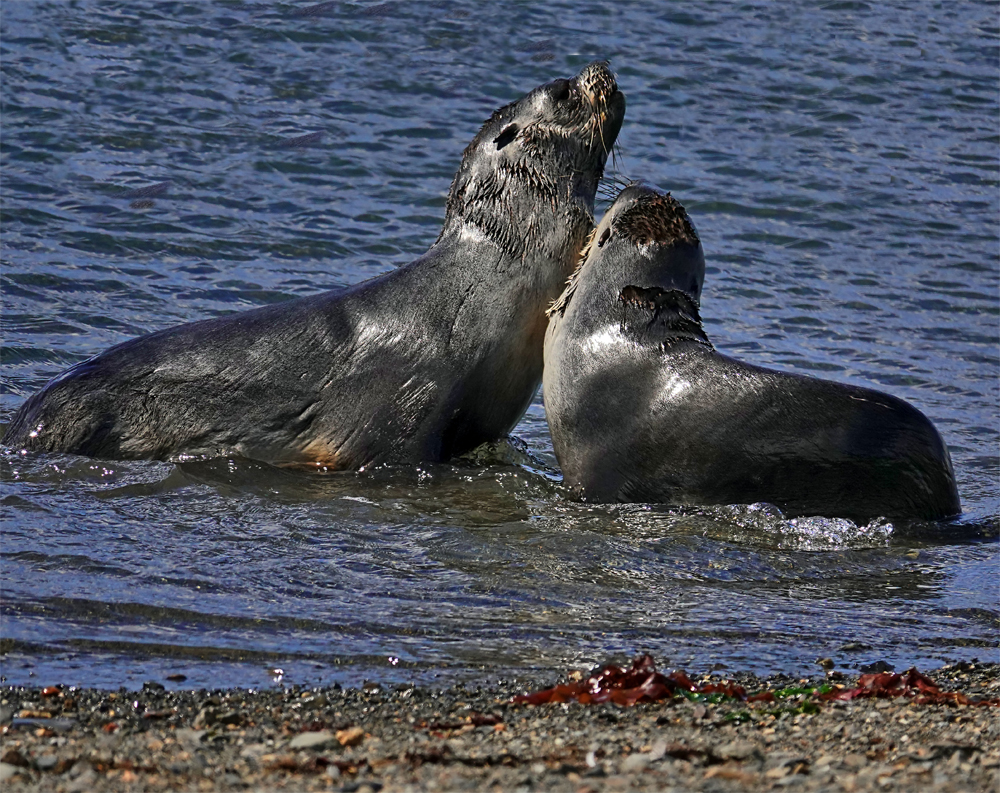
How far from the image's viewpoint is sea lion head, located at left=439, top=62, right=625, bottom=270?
321 inches

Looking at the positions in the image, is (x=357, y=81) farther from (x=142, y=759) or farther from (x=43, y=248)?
(x=142, y=759)

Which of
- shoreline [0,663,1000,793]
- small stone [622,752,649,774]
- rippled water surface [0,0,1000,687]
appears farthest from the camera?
rippled water surface [0,0,1000,687]

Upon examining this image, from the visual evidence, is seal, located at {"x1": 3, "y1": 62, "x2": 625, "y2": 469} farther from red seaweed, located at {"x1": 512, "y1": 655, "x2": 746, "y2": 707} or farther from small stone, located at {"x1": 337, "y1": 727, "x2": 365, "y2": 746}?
small stone, located at {"x1": 337, "y1": 727, "x2": 365, "y2": 746}

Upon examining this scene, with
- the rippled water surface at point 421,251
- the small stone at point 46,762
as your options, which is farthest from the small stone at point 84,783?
the rippled water surface at point 421,251

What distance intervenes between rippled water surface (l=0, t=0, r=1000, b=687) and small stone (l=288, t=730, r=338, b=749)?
0.74 metres

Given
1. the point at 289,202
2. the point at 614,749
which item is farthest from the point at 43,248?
the point at 614,749

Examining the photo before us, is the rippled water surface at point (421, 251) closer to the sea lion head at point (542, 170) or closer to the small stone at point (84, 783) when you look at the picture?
the small stone at point (84, 783)

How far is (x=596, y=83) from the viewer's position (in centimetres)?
838

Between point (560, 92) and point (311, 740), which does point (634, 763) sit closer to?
point (311, 740)

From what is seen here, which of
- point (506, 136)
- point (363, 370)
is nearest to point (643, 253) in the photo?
point (506, 136)

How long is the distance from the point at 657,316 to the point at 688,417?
26.2 inches

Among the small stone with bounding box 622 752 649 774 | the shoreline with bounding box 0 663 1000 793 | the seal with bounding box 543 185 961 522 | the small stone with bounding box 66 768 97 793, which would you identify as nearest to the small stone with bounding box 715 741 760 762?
the shoreline with bounding box 0 663 1000 793

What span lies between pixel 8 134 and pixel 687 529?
1038 cm

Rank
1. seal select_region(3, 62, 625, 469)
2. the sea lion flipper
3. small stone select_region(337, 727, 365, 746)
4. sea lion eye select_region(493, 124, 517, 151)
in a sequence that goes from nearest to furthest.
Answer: small stone select_region(337, 727, 365, 746) < the sea lion flipper < seal select_region(3, 62, 625, 469) < sea lion eye select_region(493, 124, 517, 151)
